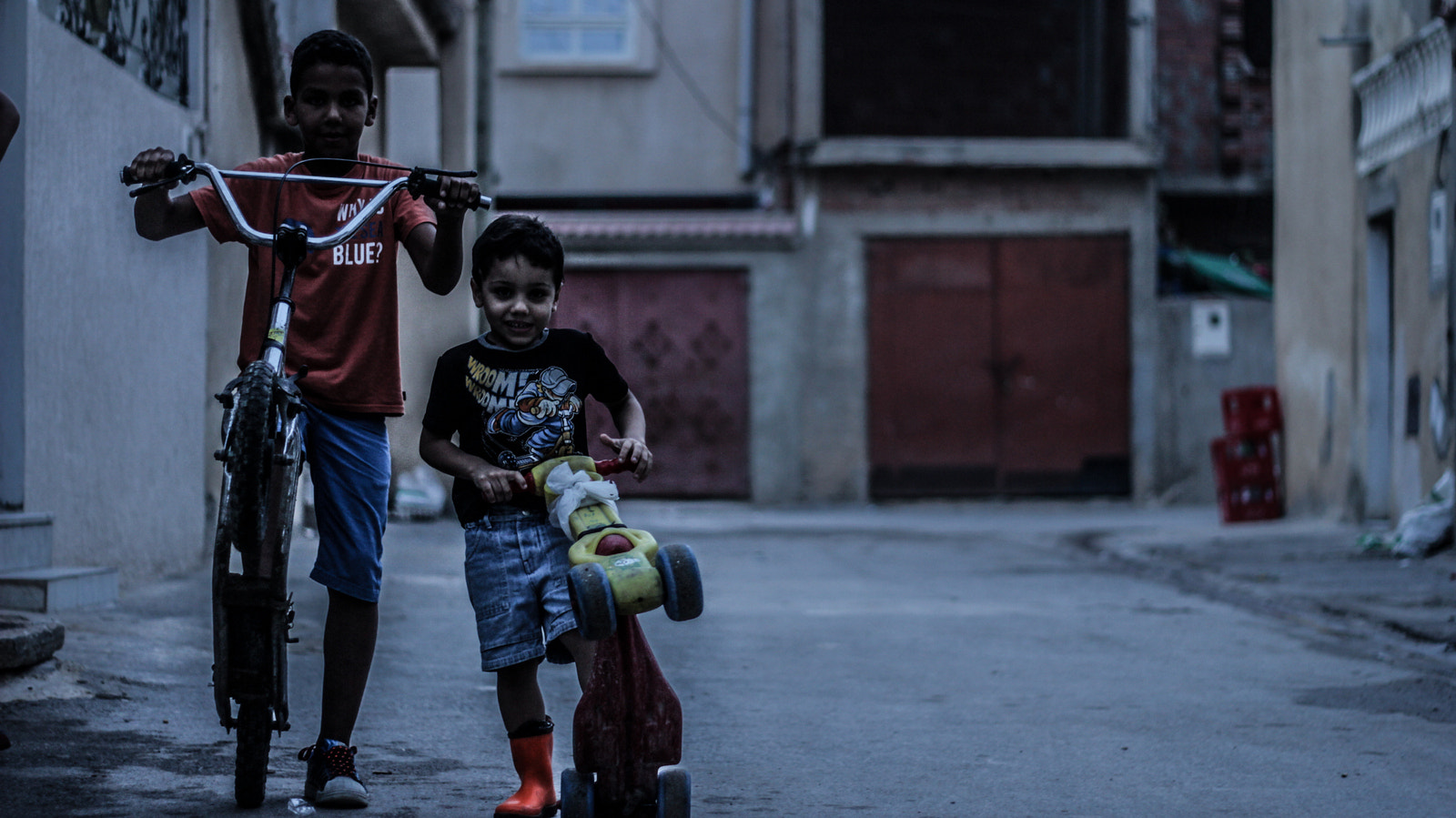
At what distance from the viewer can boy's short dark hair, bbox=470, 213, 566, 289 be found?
12.6 ft

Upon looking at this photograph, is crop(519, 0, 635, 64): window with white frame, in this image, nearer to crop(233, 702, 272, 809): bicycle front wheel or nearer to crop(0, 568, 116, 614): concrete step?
crop(0, 568, 116, 614): concrete step

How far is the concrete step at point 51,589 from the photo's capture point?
668 centimetres

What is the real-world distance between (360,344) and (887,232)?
16949 mm

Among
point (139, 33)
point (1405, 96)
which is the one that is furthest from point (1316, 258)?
point (139, 33)

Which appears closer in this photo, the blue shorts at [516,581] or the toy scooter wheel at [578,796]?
the toy scooter wheel at [578,796]

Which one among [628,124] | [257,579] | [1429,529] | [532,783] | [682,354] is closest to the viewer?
[257,579]

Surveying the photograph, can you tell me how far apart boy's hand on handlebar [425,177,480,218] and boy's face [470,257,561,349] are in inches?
5.7

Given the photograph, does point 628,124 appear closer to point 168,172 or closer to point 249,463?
point 168,172

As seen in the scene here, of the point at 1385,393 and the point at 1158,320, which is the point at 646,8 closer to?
the point at 1158,320

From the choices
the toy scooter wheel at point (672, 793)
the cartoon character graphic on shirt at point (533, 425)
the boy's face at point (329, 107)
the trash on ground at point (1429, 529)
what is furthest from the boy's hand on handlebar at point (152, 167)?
the trash on ground at point (1429, 529)

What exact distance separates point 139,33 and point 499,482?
5.76 metres

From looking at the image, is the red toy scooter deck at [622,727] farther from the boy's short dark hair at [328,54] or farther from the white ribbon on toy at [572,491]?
the boy's short dark hair at [328,54]

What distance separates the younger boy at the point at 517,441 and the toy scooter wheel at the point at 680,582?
34 centimetres

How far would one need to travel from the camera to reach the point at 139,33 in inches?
337
